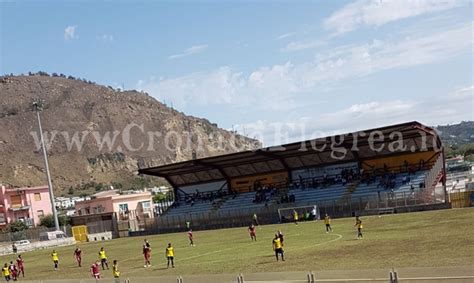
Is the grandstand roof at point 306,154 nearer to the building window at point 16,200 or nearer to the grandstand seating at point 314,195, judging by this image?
the grandstand seating at point 314,195

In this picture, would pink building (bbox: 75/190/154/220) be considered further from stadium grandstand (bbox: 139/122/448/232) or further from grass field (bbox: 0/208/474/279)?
grass field (bbox: 0/208/474/279)

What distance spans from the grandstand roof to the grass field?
11.5 meters

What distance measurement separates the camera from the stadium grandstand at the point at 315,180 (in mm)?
60188

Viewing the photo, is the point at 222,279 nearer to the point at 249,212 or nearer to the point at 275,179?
the point at 249,212

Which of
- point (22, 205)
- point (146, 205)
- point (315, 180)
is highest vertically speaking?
point (22, 205)

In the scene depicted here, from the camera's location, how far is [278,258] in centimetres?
3294

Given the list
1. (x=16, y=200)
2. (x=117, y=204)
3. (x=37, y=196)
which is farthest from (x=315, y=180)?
(x=37, y=196)

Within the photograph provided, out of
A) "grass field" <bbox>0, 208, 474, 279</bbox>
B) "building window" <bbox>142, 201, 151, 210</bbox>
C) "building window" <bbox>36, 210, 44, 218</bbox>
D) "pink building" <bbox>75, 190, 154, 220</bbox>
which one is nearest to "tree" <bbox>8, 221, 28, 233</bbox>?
"pink building" <bbox>75, 190, 154, 220</bbox>

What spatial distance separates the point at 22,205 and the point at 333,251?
84277 mm

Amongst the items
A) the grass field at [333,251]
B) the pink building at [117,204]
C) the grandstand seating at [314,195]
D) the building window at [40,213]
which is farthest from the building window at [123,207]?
the grass field at [333,251]

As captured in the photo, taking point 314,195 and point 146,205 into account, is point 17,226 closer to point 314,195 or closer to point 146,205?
point 146,205

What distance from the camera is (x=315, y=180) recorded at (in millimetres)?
73125

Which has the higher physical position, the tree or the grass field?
the tree

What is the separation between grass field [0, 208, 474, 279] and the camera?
27344 millimetres
